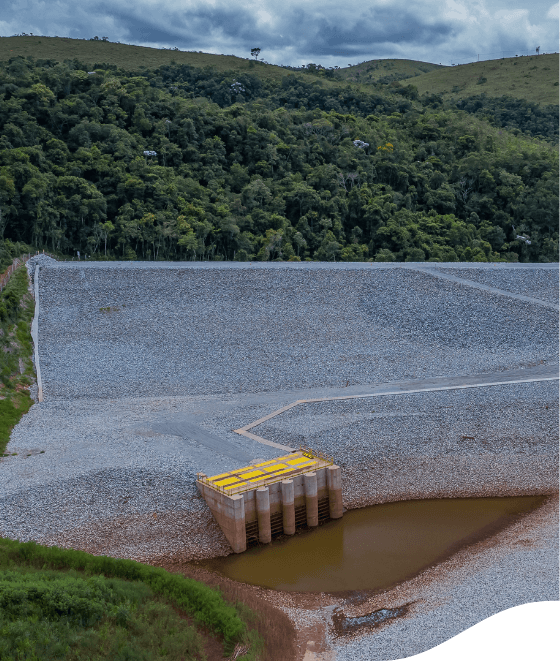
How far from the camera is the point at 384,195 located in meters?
53.7

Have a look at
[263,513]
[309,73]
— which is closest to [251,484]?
[263,513]

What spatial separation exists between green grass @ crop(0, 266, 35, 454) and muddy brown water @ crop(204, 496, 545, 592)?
28.4 ft

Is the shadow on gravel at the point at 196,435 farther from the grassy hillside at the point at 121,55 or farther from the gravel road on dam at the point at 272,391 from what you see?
the grassy hillside at the point at 121,55

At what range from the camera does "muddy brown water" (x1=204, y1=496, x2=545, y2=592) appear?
14.9 meters

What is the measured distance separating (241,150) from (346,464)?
1580 inches

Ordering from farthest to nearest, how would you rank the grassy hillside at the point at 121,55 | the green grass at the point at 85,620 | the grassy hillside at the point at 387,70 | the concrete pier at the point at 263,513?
1. the grassy hillside at the point at 387,70
2. the grassy hillside at the point at 121,55
3. the concrete pier at the point at 263,513
4. the green grass at the point at 85,620

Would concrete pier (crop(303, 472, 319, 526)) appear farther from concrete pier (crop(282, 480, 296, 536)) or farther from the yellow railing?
the yellow railing

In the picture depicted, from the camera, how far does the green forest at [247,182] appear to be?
141 ft

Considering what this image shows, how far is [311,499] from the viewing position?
1691cm

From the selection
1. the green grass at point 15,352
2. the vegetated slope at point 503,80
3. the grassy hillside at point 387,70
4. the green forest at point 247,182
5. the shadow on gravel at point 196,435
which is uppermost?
the grassy hillside at point 387,70

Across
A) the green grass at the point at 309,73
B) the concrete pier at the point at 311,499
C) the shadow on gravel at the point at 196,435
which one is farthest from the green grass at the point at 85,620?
the green grass at the point at 309,73

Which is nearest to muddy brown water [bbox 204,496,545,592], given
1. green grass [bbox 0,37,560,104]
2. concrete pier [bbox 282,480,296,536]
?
concrete pier [bbox 282,480,296,536]

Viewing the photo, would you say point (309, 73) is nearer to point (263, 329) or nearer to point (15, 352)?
point (263, 329)

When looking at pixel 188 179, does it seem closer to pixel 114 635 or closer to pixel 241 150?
pixel 241 150
